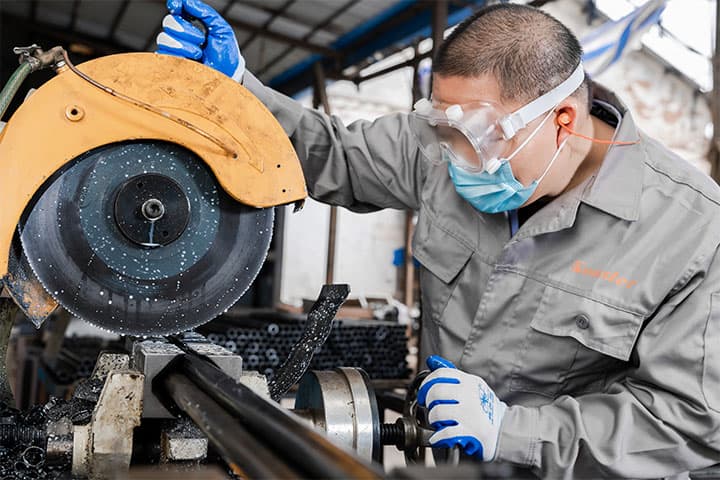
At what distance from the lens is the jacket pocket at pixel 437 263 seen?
5.53 feet

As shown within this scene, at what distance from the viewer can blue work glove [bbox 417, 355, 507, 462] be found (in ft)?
4.00

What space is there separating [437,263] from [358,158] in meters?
0.35

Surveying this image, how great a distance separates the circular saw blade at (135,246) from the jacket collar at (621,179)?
30.6 inches

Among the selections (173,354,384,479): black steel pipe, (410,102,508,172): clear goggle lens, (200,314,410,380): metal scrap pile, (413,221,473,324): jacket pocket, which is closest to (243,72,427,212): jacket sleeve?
(413,221,473,324): jacket pocket

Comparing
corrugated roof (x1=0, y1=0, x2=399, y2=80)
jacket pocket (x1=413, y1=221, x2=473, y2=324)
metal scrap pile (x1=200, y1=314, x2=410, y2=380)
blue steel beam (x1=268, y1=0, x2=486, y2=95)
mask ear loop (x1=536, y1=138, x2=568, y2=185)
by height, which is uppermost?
corrugated roof (x1=0, y1=0, x2=399, y2=80)

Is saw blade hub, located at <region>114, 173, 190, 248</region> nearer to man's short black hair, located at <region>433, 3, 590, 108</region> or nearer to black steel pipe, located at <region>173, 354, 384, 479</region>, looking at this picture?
black steel pipe, located at <region>173, 354, 384, 479</region>

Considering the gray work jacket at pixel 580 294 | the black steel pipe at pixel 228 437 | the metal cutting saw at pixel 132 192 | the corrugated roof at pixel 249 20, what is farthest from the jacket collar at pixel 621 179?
the corrugated roof at pixel 249 20

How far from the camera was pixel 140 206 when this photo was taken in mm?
1123

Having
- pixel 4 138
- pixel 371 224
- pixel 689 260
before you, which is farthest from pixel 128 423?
pixel 371 224

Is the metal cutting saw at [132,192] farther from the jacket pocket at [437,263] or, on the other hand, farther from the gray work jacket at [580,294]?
the jacket pocket at [437,263]

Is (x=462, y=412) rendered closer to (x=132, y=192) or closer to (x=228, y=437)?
(x=228, y=437)

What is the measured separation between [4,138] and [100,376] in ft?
1.45

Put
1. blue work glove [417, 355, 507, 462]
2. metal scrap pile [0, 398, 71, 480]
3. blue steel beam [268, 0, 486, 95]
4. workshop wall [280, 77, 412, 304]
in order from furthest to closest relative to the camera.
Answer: workshop wall [280, 77, 412, 304], blue steel beam [268, 0, 486, 95], blue work glove [417, 355, 507, 462], metal scrap pile [0, 398, 71, 480]

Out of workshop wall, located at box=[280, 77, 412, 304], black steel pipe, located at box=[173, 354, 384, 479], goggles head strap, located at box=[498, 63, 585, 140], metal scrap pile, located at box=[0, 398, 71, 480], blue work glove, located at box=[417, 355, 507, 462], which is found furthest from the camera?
workshop wall, located at box=[280, 77, 412, 304]
